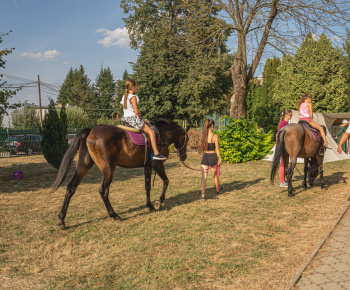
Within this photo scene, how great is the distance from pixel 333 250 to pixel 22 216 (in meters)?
6.20

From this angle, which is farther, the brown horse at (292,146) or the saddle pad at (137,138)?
the brown horse at (292,146)

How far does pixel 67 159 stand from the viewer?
18.4ft

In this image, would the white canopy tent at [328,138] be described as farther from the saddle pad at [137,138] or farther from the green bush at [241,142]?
the saddle pad at [137,138]

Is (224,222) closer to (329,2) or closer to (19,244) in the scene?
(19,244)

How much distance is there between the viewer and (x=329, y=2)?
13086 millimetres

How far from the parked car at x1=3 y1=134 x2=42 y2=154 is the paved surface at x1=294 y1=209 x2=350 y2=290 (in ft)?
77.0

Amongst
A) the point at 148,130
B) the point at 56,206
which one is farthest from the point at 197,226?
the point at 56,206

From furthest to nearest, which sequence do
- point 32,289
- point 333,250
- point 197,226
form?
1. point 197,226
2. point 333,250
3. point 32,289

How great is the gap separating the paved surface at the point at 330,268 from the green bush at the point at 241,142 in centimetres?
1022

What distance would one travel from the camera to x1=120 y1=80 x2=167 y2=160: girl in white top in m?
6.18

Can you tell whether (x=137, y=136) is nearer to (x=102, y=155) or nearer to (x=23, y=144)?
(x=102, y=155)

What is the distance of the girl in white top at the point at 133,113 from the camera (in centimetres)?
618

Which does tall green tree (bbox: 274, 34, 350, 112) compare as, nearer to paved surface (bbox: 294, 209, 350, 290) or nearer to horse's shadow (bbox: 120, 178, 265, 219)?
horse's shadow (bbox: 120, 178, 265, 219)

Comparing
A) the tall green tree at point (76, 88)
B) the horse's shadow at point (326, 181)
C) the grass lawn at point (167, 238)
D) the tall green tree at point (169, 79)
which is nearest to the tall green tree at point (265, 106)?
the tall green tree at point (169, 79)
